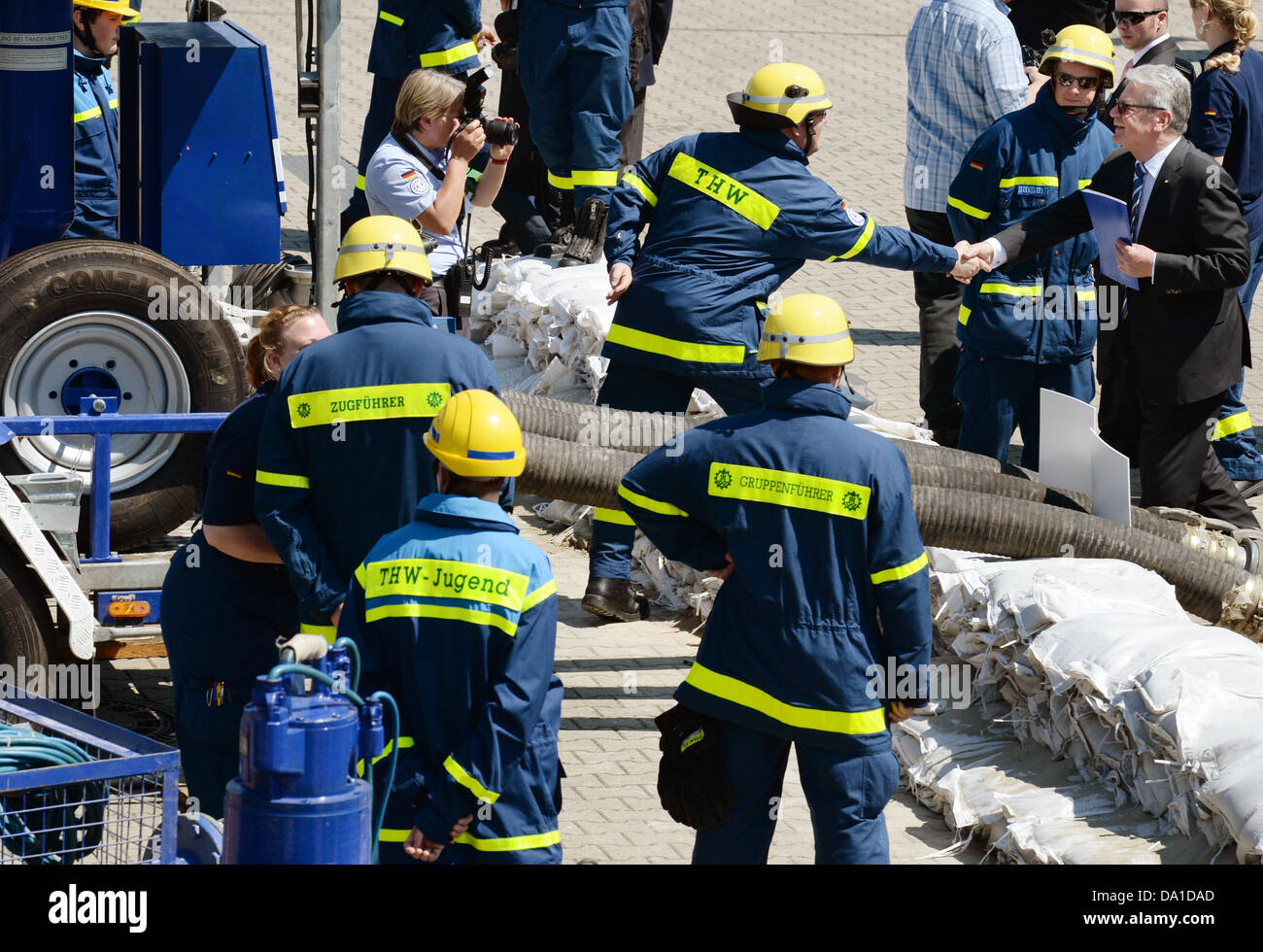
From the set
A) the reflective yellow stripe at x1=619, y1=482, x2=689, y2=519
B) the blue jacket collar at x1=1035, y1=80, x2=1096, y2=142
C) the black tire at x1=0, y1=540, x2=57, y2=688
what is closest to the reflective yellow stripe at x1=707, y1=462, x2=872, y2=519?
the reflective yellow stripe at x1=619, y1=482, x2=689, y2=519

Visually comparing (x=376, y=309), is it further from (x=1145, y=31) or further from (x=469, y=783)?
(x=1145, y=31)

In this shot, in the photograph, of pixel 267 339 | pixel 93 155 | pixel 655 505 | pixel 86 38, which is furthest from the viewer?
pixel 93 155

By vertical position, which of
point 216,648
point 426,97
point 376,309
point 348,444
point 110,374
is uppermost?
point 426,97

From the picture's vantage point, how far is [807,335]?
15.1ft

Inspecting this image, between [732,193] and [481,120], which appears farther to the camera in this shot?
[481,120]

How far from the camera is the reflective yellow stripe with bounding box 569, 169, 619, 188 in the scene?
10.2 metres

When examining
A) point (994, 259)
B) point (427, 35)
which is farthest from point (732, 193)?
point (427, 35)

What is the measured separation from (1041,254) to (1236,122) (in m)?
1.59

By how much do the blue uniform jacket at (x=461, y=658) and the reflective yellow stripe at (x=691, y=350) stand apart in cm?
285

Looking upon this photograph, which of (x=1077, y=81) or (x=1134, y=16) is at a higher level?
(x=1134, y=16)

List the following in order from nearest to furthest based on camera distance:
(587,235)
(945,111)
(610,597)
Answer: (610,597) → (945,111) → (587,235)

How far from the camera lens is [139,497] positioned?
6.39 meters
